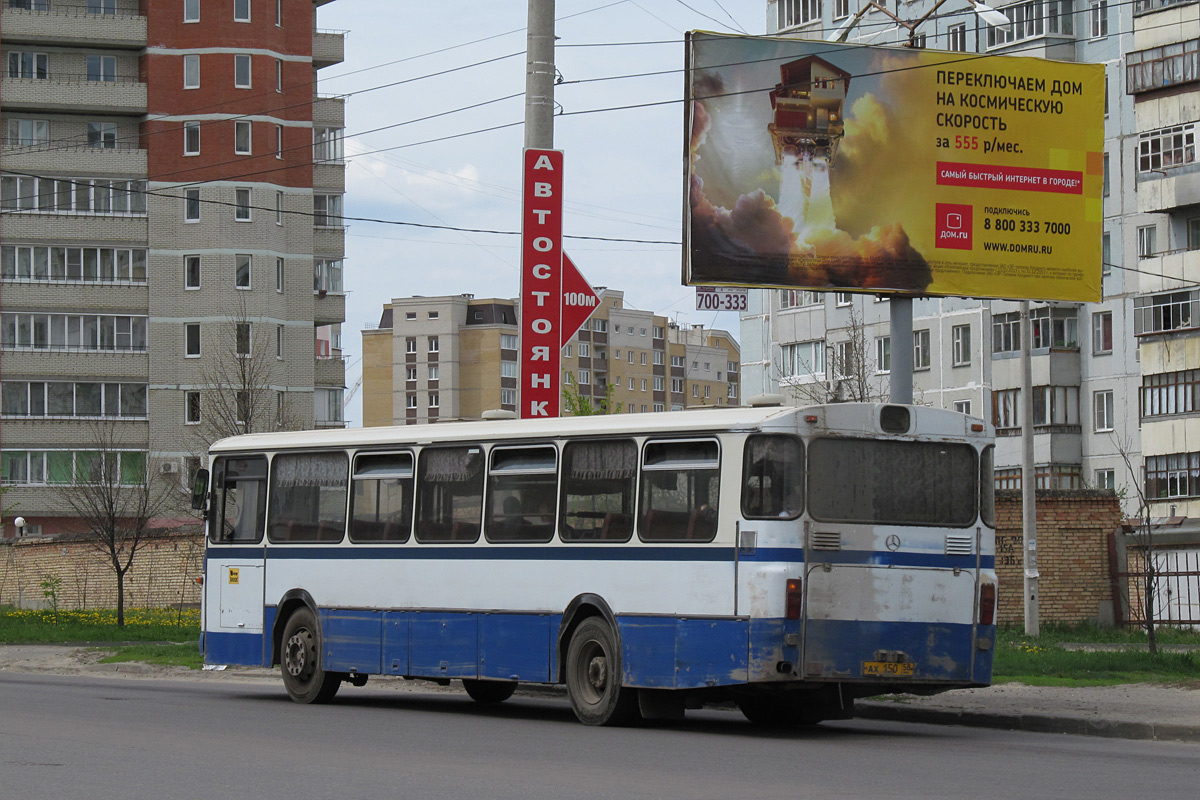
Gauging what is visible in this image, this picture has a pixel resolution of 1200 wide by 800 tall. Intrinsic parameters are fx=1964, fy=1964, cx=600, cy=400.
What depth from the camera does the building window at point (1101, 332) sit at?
67.7m

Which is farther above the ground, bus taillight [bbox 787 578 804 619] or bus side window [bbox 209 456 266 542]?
bus side window [bbox 209 456 266 542]

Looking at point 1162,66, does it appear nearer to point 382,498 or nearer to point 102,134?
point 102,134

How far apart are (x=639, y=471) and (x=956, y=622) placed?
303cm

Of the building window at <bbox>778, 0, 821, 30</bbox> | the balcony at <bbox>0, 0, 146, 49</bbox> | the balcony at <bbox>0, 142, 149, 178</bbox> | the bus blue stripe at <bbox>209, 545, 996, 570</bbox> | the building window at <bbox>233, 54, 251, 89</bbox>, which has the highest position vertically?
the building window at <bbox>778, 0, 821, 30</bbox>

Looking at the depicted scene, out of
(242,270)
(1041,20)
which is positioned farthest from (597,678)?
(242,270)

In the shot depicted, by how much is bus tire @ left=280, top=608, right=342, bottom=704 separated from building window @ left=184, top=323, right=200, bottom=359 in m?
57.2

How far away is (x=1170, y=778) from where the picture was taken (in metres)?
12.6

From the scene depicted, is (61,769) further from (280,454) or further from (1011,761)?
(280,454)

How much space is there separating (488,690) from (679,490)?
5.15 metres

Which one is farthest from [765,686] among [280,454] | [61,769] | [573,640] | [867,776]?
[280,454]

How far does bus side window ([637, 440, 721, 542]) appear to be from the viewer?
16.5m

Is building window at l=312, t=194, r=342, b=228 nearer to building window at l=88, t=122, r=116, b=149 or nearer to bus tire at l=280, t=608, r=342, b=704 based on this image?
building window at l=88, t=122, r=116, b=149

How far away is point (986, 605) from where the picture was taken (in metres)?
17.2

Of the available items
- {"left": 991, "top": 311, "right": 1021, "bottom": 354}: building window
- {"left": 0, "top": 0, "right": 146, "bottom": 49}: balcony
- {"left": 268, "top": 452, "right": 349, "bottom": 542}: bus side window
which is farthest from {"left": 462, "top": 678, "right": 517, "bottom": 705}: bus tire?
{"left": 0, "top": 0, "right": 146, "bottom": 49}: balcony
